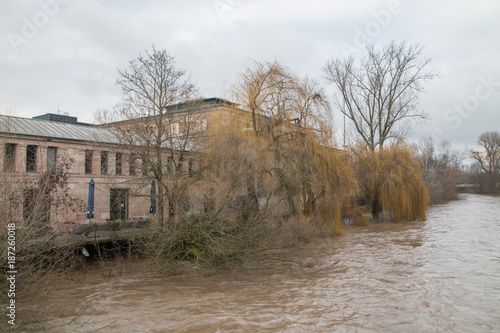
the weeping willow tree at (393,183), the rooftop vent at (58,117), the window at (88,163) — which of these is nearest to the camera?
the window at (88,163)

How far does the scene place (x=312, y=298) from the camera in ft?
30.0

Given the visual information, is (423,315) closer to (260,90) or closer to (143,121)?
(260,90)

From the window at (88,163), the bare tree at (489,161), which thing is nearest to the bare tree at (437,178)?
the bare tree at (489,161)

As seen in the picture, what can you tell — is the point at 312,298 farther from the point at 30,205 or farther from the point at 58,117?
the point at 58,117

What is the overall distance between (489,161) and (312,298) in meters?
64.5

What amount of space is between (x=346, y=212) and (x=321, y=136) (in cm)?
515

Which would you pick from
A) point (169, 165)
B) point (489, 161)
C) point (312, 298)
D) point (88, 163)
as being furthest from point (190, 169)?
point (489, 161)

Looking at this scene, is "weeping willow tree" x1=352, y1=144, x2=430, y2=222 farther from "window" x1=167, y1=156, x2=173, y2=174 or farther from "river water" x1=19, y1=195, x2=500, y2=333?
"window" x1=167, y1=156, x2=173, y2=174

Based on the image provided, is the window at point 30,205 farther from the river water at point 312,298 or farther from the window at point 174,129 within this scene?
the window at point 174,129

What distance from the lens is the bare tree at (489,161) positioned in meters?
56.0

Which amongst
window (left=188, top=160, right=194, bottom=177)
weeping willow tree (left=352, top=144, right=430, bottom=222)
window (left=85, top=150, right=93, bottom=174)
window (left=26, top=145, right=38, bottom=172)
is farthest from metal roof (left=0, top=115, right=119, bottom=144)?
weeping willow tree (left=352, top=144, right=430, bottom=222)

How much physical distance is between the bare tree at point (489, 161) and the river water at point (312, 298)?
1952 inches

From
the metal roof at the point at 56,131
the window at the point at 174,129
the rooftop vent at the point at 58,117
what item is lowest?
the window at the point at 174,129

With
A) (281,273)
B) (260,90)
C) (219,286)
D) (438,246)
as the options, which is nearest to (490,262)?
(438,246)
